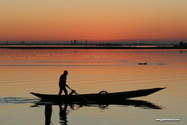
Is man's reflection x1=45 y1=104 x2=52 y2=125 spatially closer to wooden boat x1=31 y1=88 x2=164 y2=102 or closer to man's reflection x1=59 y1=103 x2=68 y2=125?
man's reflection x1=59 y1=103 x2=68 y2=125

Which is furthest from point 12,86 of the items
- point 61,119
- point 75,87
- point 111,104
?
point 61,119

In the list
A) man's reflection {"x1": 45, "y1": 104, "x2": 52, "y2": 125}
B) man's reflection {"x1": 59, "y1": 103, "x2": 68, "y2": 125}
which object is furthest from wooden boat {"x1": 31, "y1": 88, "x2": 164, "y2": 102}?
man's reflection {"x1": 45, "y1": 104, "x2": 52, "y2": 125}

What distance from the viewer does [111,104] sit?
23.1 meters

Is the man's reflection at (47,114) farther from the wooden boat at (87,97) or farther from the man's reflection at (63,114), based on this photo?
the wooden boat at (87,97)

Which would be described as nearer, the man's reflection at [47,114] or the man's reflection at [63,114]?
the man's reflection at [47,114]

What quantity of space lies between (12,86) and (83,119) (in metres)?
17.1

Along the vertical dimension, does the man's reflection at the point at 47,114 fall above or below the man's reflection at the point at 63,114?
above

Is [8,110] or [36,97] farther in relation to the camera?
[36,97]

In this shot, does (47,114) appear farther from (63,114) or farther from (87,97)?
(87,97)

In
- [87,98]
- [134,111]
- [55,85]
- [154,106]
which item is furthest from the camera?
[55,85]

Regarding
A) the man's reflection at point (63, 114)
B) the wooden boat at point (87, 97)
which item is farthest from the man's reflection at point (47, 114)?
the wooden boat at point (87, 97)

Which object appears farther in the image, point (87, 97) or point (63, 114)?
point (87, 97)

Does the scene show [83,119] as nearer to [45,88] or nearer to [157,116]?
[157,116]

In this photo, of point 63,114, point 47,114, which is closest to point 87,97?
point 63,114
